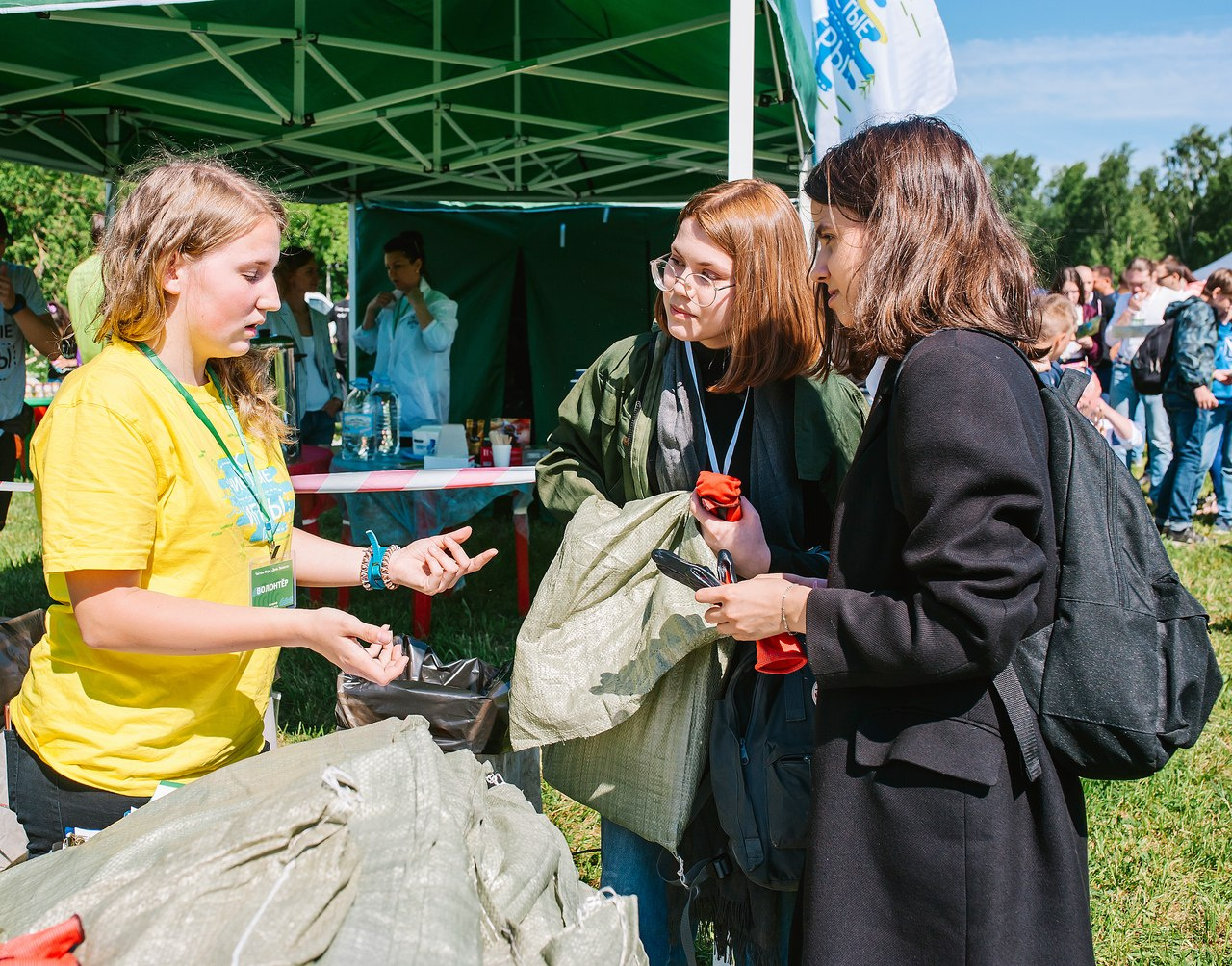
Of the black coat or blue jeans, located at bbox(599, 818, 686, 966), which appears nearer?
the black coat

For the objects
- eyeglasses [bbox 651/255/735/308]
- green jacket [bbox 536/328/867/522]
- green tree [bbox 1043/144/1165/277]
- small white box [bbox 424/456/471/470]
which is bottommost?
small white box [bbox 424/456/471/470]

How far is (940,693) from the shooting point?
1.45m

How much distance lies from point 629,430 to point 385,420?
13.8ft

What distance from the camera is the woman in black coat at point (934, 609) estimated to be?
4.49 ft

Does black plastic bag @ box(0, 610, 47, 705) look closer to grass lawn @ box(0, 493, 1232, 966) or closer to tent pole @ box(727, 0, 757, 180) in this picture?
grass lawn @ box(0, 493, 1232, 966)

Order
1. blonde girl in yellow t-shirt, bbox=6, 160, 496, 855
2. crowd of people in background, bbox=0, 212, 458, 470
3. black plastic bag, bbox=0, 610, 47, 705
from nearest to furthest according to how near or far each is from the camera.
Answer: blonde girl in yellow t-shirt, bbox=6, 160, 496, 855 < black plastic bag, bbox=0, 610, 47, 705 < crowd of people in background, bbox=0, 212, 458, 470

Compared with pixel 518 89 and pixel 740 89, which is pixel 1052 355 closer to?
pixel 740 89

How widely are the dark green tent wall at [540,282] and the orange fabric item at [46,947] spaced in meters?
8.37

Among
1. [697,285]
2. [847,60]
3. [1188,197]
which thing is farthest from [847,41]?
[1188,197]

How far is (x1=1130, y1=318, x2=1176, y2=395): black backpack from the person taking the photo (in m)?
8.36

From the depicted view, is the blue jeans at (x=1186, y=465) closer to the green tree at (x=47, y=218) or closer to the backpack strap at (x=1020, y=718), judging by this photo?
the backpack strap at (x=1020, y=718)

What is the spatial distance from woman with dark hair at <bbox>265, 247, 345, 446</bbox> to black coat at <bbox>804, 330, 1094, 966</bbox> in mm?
5889

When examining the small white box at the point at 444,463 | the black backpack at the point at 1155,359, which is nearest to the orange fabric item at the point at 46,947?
the small white box at the point at 444,463

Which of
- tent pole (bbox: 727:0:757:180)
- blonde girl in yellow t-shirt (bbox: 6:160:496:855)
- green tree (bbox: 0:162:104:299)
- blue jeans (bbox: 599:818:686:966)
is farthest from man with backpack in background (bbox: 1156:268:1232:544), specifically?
green tree (bbox: 0:162:104:299)
